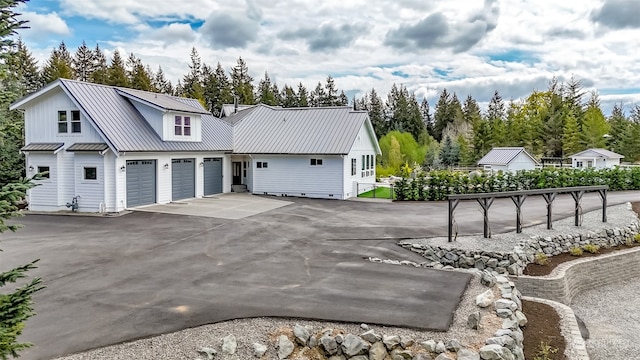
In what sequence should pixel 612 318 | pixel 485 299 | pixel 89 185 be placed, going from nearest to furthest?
pixel 485 299, pixel 612 318, pixel 89 185

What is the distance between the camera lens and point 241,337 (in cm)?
613

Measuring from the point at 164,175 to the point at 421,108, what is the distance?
54.2 metres

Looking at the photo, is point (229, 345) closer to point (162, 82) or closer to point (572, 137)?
point (572, 137)

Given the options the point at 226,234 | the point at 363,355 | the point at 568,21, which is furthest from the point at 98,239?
the point at 568,21

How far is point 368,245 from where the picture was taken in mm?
12297

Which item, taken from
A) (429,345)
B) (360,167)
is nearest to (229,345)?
(429,345)

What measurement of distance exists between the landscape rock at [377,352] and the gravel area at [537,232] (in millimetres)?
6465

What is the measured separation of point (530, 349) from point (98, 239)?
1158 centimetres

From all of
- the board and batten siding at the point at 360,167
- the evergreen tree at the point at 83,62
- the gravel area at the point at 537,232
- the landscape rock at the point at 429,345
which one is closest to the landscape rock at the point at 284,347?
the landscape rock at the point at 429,345

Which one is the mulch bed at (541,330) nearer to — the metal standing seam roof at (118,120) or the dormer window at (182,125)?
the metal standing seam roof at (118,120)

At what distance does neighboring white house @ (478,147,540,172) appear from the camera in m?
33.0

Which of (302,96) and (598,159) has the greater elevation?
(302,96)

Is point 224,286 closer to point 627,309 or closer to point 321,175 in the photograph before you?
point 627,309

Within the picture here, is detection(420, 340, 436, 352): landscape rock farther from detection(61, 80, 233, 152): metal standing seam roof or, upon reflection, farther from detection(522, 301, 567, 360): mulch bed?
detection(61, 80, 233, 152): metal standing seam roof
